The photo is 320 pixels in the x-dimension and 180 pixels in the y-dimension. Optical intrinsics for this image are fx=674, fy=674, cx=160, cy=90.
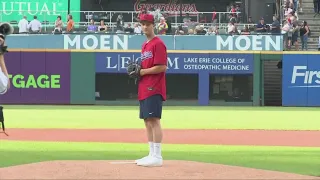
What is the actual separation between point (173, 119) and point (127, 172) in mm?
13216

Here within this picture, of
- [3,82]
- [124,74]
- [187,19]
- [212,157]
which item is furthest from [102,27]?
[3,82]

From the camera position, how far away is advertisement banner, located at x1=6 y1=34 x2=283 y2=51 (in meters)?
30.4

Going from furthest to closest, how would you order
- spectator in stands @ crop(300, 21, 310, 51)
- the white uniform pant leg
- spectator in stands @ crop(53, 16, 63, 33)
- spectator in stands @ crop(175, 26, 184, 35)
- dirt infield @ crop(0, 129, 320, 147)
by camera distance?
spectator in stands @ crop(300, 21, 310, 51)
spectator in stands @ crop(175, 26, 184, 35)
spectator in stands @ crop(53, 16, 63, 33)
dirt infield @ crop(0, 129, 320, 147)
the white uniform pant leg

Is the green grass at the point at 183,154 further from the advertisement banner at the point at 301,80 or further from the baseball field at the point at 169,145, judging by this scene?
the advertisement banner at the point at 301,80

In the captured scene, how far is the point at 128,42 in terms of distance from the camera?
3064cm

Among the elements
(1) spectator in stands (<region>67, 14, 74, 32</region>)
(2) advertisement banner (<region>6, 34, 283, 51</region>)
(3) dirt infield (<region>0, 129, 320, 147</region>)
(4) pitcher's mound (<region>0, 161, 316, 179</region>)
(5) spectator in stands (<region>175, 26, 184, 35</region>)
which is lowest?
(3) dirt infield (<region>0, 129, 320, 147</region>)

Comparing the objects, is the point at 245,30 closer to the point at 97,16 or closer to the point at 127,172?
the point at 97,16

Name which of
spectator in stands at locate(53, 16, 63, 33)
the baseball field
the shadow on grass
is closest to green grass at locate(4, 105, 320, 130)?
the baseball field

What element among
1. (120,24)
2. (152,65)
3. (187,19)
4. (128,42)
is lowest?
(152,65)

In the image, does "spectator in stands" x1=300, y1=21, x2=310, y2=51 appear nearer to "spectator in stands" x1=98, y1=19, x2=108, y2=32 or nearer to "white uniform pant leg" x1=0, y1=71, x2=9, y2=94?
"spectator in stands" x1=98, y1=19, x2=108, y2=32

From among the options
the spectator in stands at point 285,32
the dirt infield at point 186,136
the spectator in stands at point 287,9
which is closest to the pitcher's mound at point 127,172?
the dirt infield at point 186,136

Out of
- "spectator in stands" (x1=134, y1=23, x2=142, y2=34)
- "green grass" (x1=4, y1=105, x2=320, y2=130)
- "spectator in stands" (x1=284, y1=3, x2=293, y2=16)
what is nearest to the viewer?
"green grass" (x1=4, y1=105, x2=320, y2=130)

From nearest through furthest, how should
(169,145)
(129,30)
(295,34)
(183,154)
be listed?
1. (183,154)
2. (169,145)
3. (129,30)
4. (295,34)

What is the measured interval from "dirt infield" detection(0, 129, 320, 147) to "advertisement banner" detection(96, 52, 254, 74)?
12.6 metres
